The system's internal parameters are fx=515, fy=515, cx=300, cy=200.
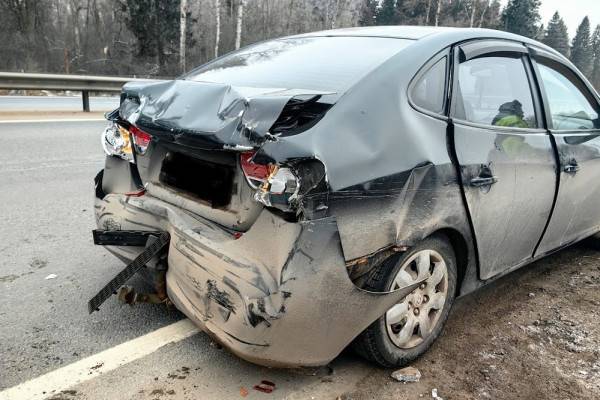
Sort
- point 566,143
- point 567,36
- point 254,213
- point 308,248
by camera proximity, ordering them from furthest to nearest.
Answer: point 567,36
point 566,143
point 254,213
point 308,248

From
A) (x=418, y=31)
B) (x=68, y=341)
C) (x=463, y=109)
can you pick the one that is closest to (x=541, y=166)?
(x=463, y=109)

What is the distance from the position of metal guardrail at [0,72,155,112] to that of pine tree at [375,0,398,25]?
49.7 meters

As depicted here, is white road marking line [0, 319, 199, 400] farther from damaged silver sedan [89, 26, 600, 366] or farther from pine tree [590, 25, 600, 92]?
pine tree [590, 25, 600, 92]

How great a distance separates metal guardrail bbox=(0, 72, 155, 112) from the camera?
11625 mm

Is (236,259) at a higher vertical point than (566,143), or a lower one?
lower

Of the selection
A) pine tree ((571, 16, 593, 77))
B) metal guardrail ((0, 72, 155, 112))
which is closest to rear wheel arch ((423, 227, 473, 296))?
metal guardrail ((0, 72, 155, 112))

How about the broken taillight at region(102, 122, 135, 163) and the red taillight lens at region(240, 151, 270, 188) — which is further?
the broken taillight at region(102, 122, 135, 163)

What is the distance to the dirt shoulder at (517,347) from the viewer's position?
2.36 meters

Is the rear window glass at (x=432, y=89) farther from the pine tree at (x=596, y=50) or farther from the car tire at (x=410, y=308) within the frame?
the pine tree at (x=596, y=50)

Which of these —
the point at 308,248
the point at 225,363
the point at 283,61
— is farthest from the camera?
the point at 283,61

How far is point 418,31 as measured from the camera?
2.86m

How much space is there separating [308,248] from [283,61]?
1.30 meters

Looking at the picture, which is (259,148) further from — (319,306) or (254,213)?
(319,306)

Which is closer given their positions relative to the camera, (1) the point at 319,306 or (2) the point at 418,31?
(1) the point at 319,306
